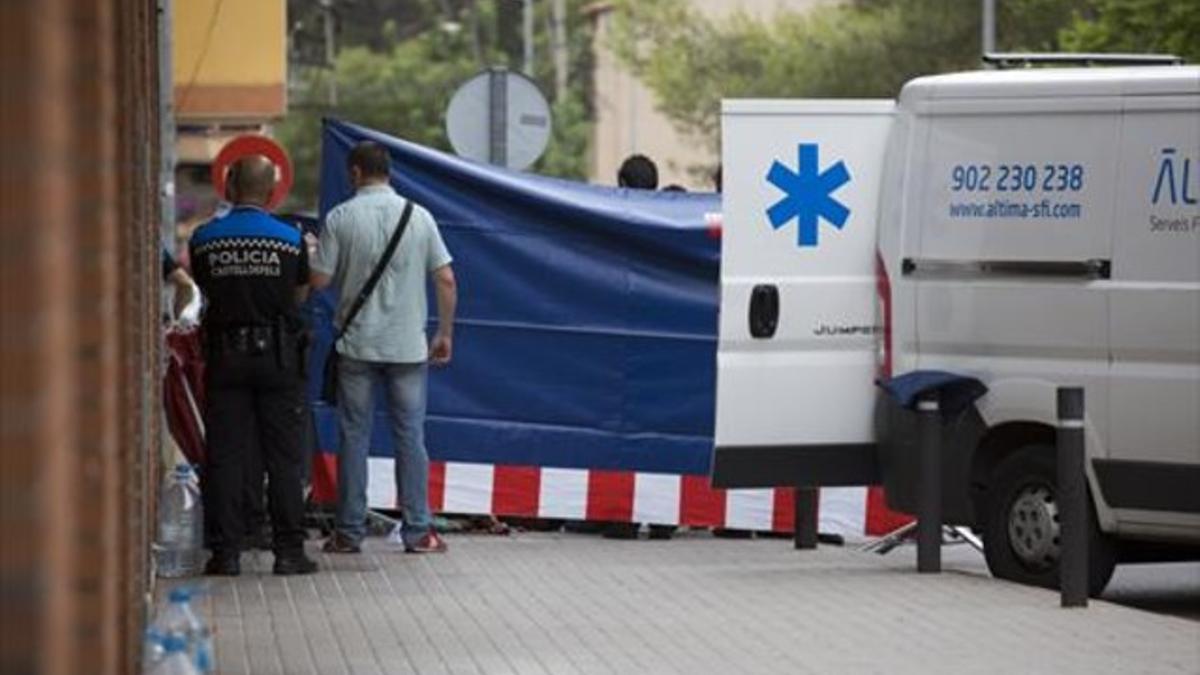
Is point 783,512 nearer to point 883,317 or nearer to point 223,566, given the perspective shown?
point 883,317

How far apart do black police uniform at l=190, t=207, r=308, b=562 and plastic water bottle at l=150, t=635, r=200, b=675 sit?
→ 6.38 metres

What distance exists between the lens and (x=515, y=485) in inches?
597

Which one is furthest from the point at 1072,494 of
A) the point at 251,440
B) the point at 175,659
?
the point at 175,659

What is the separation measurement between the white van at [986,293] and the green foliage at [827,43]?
74.3ft

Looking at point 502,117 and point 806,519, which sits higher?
point 502,117

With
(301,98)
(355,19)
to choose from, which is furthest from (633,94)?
(301,98)

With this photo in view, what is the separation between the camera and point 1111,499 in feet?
40.3

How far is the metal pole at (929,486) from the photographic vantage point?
509 inches

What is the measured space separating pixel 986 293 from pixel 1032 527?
1.04m

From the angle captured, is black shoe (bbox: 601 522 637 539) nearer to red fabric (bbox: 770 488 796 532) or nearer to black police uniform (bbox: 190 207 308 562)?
red fabric (bbox: 770 488 796 532)

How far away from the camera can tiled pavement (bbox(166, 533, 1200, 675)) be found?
995 cm

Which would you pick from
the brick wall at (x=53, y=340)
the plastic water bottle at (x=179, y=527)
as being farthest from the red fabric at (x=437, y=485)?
the brick wall at (x=53, y=340)

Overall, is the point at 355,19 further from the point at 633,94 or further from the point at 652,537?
the point at 652,537

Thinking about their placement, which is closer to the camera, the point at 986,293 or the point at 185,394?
the point at 986,293
